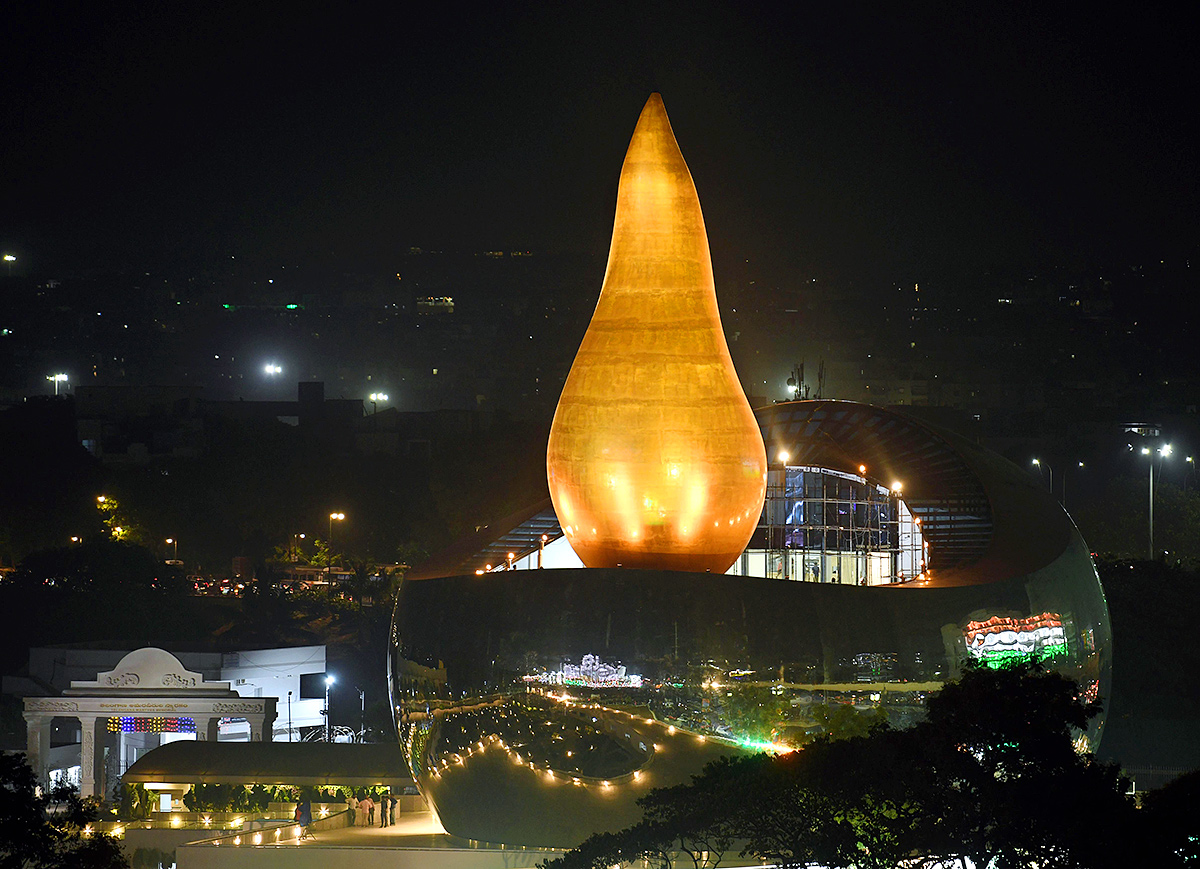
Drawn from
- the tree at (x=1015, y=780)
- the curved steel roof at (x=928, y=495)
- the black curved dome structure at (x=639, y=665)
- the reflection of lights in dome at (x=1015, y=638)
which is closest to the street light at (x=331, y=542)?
the curved steel roof at (x=928, y=495)

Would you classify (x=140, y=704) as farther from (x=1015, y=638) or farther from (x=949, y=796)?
(x=949, y=796)

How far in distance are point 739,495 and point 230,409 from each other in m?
82.5

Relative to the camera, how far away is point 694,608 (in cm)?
2772

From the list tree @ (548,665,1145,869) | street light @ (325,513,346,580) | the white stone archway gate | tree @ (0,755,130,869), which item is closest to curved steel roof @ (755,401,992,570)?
tree @ (548,665,1145,869)

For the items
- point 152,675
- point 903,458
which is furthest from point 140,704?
point 903,458

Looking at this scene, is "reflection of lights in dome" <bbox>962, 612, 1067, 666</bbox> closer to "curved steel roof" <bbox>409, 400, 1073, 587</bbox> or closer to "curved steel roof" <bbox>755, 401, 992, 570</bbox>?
"curved steel roof" <bbox>409, 400, 1073, 587</bbox>

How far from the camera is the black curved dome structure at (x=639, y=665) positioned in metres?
27.6

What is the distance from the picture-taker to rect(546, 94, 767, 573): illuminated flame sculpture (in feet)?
94.2

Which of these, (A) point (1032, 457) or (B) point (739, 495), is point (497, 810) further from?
(A) point (1032, 457)

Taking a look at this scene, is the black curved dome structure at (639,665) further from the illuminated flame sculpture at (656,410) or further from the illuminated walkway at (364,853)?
the illuminated flame sculpture at (656,410)

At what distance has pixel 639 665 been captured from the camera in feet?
90.6

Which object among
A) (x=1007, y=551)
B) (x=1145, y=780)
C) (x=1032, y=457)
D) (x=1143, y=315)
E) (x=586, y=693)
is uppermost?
(x=1143, y=315)

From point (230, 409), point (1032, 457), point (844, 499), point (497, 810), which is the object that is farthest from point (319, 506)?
point (497, 810)

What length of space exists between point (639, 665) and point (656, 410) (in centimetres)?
411
